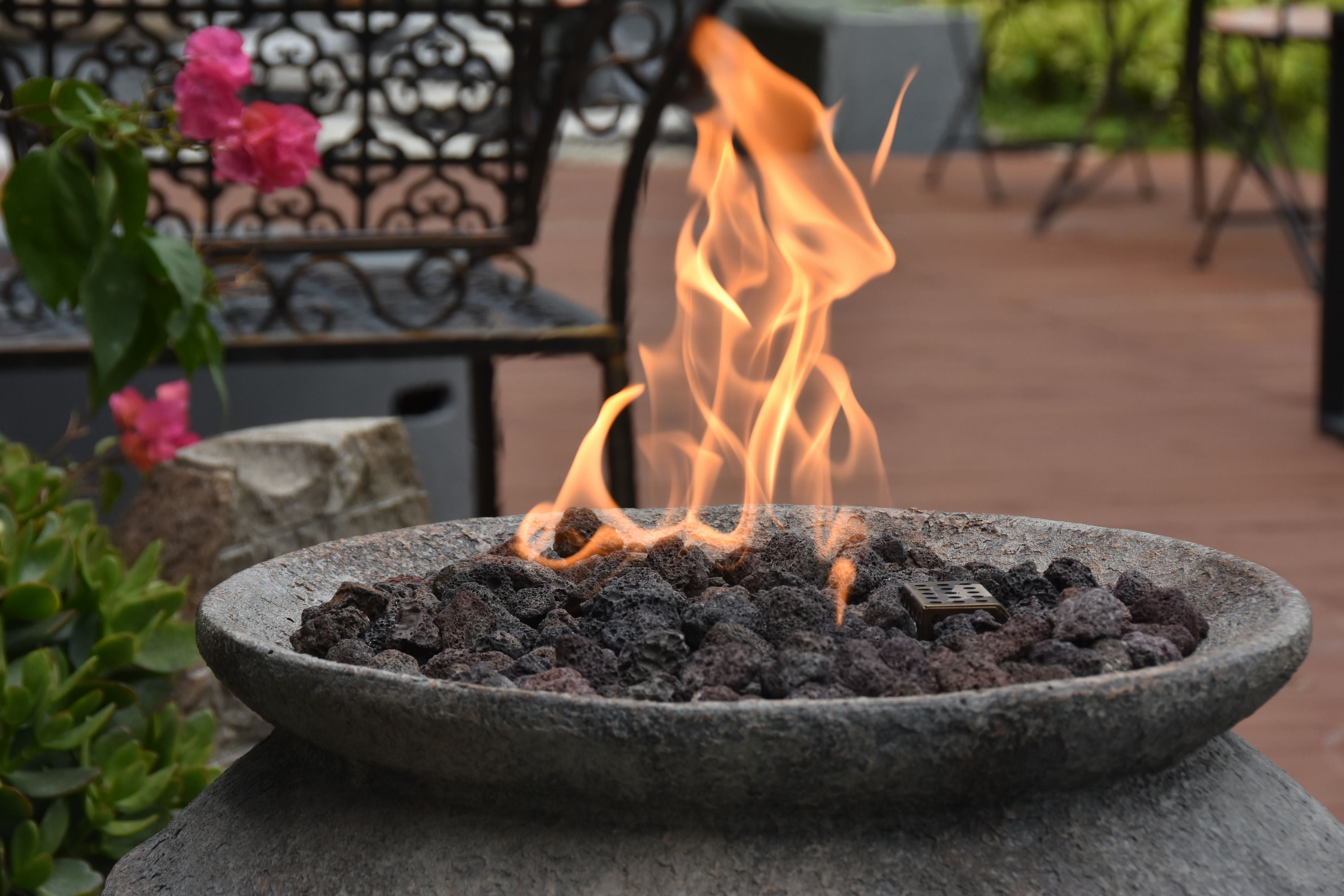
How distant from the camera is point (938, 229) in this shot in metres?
7.68

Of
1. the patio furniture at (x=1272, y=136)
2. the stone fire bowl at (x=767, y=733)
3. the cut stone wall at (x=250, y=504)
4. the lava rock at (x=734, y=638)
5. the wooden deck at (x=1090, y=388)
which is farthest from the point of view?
the patio furniture at (x=1272, y=136)

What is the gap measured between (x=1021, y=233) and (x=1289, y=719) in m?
5.41

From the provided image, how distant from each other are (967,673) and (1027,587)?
247mm

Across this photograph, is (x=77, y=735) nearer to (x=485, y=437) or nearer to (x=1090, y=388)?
(x=485, y=437)

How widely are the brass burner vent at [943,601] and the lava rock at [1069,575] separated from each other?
7 cm

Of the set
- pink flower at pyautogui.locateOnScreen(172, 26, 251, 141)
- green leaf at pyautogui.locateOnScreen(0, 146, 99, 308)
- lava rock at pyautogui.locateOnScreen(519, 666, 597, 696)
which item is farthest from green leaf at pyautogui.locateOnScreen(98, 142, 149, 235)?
lava rock at pyautogui.locateOnScreen(519, 666, 597, 696)

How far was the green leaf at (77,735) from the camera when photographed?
1.41 meters

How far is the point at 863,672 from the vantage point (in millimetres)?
987

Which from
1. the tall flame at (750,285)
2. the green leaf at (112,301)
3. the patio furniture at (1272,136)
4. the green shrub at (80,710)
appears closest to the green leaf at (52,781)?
the green shrub at (80,710)

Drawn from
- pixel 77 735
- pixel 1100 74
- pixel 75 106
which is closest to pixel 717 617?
pixel 77 735

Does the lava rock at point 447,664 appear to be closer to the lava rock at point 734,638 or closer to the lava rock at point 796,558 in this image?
the lava rock at point 734,638

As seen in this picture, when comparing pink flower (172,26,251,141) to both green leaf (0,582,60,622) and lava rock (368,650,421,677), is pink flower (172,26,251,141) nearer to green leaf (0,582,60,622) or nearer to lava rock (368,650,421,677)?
green leaf (0,582,60,622)

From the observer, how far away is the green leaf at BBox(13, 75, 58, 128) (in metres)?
1.43

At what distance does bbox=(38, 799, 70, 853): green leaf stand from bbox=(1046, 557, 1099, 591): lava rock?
34.9 inches
